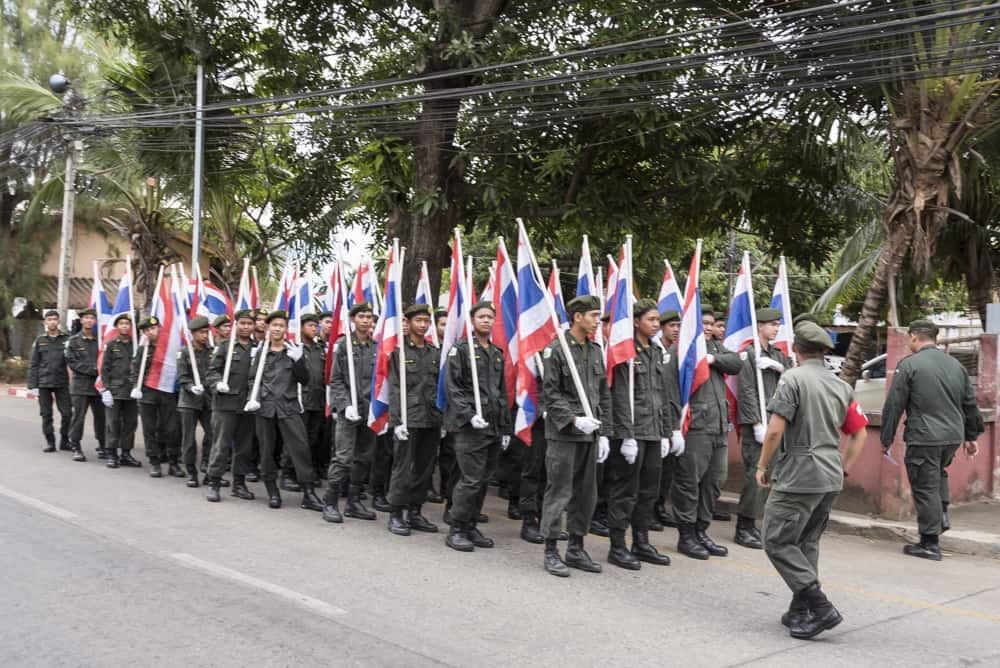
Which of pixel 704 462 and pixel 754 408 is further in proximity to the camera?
pixel 754 408

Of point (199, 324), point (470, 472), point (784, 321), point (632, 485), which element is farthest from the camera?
point (199, 324)

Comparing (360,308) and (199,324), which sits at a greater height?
(360,308)

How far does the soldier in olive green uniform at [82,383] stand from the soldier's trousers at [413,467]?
227 inches

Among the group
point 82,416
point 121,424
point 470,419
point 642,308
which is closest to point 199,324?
point 121,424

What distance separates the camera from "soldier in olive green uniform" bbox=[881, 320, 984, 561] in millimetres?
7797

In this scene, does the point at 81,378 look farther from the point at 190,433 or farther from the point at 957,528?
the point at 957,528

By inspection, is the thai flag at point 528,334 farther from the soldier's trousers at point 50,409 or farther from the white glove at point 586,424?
the soldier's trousers at point 50,409

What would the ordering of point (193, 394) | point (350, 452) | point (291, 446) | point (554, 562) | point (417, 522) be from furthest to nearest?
point (193, 394) → point (291, 446) → point (350, 452) → point (417, 522) → point (554, 562)

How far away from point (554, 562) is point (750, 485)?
223 cm

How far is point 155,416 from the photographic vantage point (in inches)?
448

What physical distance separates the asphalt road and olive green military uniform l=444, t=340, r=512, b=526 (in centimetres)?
45

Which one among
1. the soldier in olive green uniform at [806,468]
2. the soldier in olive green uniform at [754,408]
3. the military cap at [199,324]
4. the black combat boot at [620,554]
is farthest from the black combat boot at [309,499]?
the soldier in olive green uniform at [806,468]

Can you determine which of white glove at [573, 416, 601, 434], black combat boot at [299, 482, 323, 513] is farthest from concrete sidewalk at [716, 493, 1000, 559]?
black combat boot at [299, 482, 323, 513]

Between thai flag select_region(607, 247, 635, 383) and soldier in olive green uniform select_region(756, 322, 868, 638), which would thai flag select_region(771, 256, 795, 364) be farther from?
soldier in olive green uniform select_region(756, 322, 868, 638)
